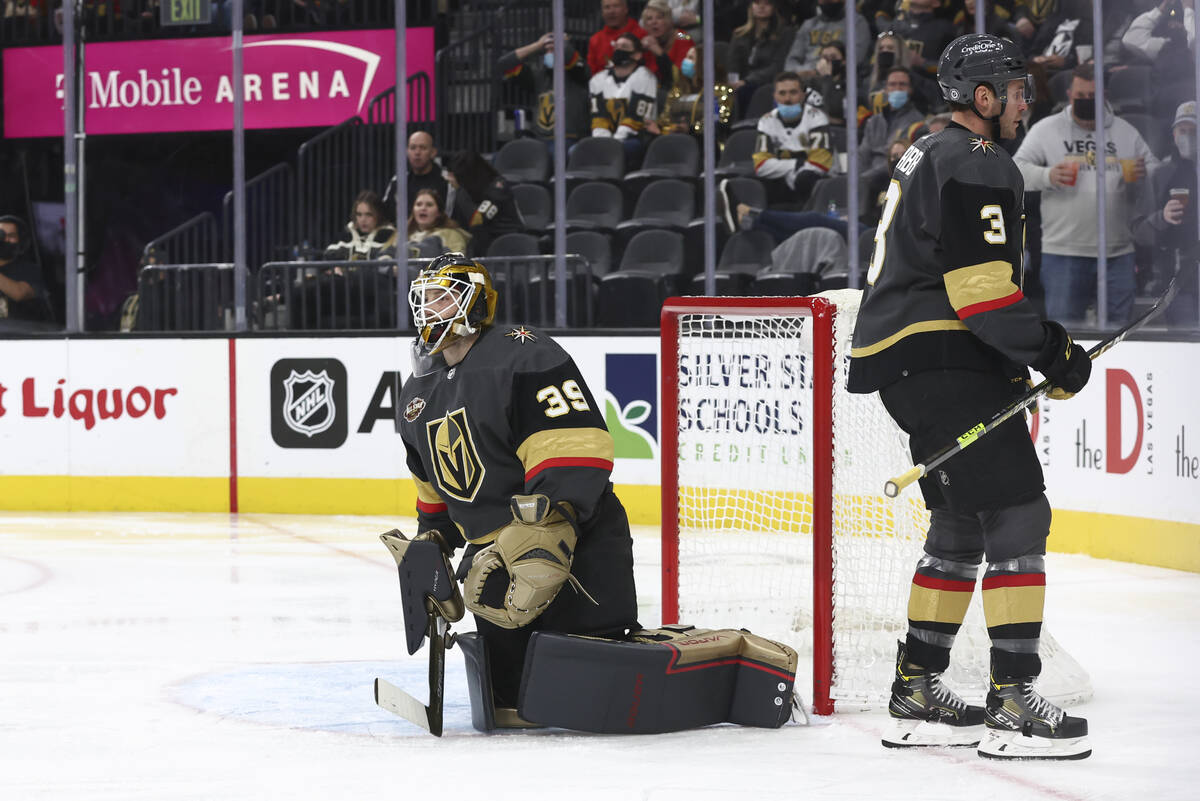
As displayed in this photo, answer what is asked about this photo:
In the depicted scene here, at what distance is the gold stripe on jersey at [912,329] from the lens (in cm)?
294

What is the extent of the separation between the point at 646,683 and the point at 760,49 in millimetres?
6153

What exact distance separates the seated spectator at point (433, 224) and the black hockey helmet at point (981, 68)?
4790mm

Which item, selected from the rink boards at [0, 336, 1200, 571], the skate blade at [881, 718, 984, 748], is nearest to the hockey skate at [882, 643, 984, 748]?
the skate blade at [881, 718, 984, 748]

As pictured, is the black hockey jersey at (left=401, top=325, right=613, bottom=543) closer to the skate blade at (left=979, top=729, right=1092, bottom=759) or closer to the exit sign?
the skate blade at (left=979, top=729, right=1092, bottom=759)

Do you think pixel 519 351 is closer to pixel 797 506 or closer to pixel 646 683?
pixel 646 683

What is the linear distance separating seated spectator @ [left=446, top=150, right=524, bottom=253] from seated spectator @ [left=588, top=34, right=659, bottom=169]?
2.79 ft

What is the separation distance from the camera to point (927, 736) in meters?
3.01

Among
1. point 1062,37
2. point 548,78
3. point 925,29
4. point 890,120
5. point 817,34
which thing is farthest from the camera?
point 548,78

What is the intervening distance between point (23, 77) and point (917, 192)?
898 centimetres

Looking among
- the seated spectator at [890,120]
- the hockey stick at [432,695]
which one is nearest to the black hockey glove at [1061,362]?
the hockey stick at [432,695]

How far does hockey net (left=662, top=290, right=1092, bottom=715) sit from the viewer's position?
11.2 ft

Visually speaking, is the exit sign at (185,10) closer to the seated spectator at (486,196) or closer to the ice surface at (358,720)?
the seated spectator at (486,196)

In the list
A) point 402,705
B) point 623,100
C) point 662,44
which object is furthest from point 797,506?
point 662,44

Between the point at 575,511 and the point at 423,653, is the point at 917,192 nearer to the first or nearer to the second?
the point at 575,511
